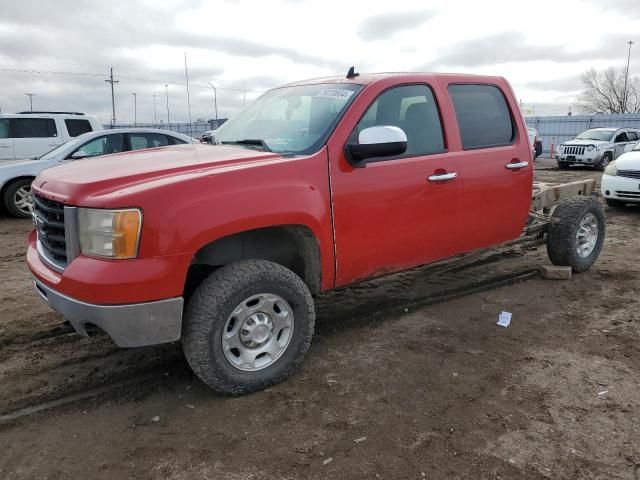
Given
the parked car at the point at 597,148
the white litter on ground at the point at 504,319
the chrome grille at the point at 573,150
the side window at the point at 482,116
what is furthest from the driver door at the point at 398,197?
the chrome grille at the point at 573,150

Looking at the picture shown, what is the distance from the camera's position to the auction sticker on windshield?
3674 millimetres

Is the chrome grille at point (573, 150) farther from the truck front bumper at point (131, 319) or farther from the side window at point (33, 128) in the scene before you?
the truck front bumper at point (131, 319)

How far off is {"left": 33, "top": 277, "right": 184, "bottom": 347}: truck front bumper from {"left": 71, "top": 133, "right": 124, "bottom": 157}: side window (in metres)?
→ 7.18

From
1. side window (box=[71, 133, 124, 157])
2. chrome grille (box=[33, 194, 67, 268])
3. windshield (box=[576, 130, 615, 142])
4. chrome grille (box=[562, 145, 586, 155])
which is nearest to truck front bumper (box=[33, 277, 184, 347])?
chrome grille (box=[33, 194, 67, 268])

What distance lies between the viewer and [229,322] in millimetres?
3080

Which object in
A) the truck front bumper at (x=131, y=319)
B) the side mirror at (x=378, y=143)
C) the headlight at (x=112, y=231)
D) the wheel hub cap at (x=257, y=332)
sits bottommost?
the wheel hub cap at (x=257, y=332)

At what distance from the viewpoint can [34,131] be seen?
12.1 meters

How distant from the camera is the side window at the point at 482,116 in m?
4.28

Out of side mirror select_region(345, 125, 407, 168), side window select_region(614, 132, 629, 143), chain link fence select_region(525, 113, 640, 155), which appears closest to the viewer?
side mirror select_region(345, 125, 407, 168)

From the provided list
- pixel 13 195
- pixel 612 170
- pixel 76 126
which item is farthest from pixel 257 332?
pixel 76 126

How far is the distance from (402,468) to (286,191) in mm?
1640

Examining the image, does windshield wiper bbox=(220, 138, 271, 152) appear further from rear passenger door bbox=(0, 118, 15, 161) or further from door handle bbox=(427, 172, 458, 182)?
rear passenger door bbox=(0, 118, 15, 161)

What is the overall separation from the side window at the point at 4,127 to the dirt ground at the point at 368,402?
8998mm

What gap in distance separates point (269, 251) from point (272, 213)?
0.52m
